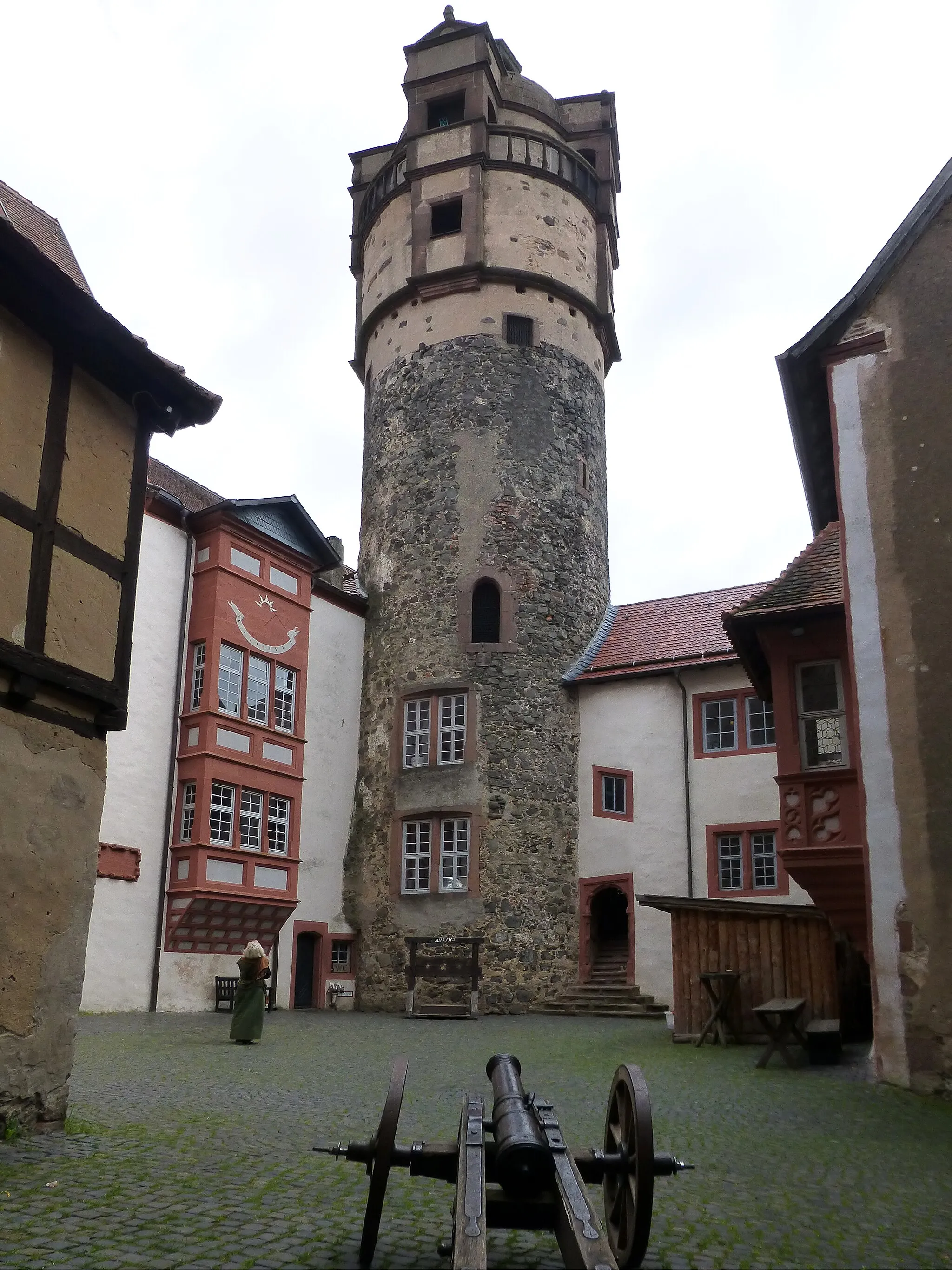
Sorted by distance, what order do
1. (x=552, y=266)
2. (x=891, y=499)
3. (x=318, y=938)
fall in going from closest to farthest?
1. (x=891, y=499)
2. (x=318, y=938)
3. (x=552, y=266)

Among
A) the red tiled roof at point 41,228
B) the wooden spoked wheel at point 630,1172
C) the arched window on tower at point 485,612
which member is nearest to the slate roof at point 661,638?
the arched window on tower at point 485,612

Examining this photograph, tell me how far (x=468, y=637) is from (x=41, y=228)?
16.2 m

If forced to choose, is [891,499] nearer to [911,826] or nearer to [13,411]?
[911,826]

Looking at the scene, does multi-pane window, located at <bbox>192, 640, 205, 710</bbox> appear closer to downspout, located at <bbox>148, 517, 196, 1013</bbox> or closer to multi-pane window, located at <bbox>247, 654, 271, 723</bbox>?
downspout, located at <bbox>148, 517, 196, 1013</bbox>

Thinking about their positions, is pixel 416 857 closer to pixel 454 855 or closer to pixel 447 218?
pixel 454 855

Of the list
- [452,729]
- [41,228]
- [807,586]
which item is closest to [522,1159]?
[41,228]

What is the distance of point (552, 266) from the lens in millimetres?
28188

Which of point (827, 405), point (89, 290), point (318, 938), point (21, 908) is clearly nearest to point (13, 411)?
point (89, 290)

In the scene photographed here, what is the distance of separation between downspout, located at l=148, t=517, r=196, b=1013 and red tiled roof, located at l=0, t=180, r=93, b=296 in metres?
12.3

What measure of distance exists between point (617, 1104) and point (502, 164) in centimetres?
2650

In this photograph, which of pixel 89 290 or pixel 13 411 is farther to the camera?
pixel 89 290

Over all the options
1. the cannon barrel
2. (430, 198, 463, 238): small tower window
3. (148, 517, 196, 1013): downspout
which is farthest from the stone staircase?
the cannon barrel

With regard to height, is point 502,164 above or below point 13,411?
above

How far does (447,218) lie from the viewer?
28.7m
